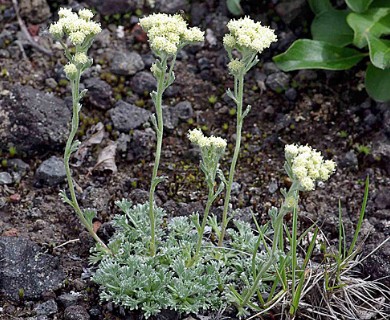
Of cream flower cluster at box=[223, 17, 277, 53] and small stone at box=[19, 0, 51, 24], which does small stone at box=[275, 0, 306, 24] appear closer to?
small stone at box=[19, 0, 51, 24]

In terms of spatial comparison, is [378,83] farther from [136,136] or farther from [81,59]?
[81,59]

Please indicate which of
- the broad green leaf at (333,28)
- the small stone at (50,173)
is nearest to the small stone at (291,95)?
the broad green leaf at (333,28)

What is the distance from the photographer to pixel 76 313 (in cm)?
381

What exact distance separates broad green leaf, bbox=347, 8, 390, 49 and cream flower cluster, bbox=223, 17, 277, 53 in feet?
5.33

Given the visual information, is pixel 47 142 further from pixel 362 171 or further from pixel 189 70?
pixel 362 171

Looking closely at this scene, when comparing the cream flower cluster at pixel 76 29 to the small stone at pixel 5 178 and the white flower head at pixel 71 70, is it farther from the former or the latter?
the small stone at pixel 5 178

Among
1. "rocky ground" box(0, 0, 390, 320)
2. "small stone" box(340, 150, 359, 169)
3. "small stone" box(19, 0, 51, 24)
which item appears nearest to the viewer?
"rocky ground" box(0, 0, 390, 320)

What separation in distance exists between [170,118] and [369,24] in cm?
155

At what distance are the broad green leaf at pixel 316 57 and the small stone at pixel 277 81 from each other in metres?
0.30

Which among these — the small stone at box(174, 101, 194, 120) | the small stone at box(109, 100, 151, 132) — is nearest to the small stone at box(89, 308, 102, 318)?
the small stone at box(109, 100, 151, 132)

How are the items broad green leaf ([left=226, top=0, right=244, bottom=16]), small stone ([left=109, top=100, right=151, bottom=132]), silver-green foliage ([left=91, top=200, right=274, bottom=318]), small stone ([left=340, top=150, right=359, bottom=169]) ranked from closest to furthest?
silver-green foliage ([left=91, top=200, right=274, bottom=318]) → small stone ([left=340, top=150, right=359, bottom=169]) → small stone ([left=109, top=100, right=151, bottom=132]) → broad green leaf ([left=226, top=0, right=244, bottom=16])

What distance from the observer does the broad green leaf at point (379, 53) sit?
4.77 meters

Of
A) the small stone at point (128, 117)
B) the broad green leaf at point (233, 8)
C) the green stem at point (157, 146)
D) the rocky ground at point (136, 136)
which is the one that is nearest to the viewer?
the green stem at point (157, 146)

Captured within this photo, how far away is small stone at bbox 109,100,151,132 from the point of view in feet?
16.4
